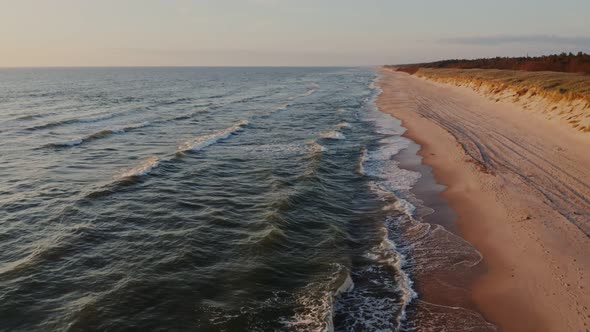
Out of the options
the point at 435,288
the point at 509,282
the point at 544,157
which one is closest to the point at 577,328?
Answer: the point at 509,282

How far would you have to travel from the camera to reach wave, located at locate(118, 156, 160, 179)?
18.6 metres

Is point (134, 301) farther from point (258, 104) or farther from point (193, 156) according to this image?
point (258, 104)

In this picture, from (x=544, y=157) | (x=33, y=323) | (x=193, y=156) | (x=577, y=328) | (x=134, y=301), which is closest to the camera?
(x=577, y=328)

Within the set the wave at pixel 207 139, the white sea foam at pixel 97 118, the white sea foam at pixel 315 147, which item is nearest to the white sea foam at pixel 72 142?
the wave at pixel 207 139

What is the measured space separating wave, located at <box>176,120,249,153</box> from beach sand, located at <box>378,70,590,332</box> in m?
12.6

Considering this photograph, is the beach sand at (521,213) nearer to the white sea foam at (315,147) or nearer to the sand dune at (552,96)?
the sand dune at (552,96)

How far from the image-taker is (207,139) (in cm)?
2731

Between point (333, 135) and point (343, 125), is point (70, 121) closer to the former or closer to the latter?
point (333, 135)

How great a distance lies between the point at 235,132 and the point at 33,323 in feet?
74.6

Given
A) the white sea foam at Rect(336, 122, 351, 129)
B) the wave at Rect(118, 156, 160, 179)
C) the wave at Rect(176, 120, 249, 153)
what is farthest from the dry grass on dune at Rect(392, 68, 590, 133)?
the wave at Rect(118, 156, 160, 179)

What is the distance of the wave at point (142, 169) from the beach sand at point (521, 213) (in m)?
12.9

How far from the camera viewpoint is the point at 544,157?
1947cm

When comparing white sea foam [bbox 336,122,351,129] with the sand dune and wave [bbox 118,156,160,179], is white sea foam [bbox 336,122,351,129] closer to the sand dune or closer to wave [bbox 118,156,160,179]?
the sand dune

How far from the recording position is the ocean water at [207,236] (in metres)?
8.76
